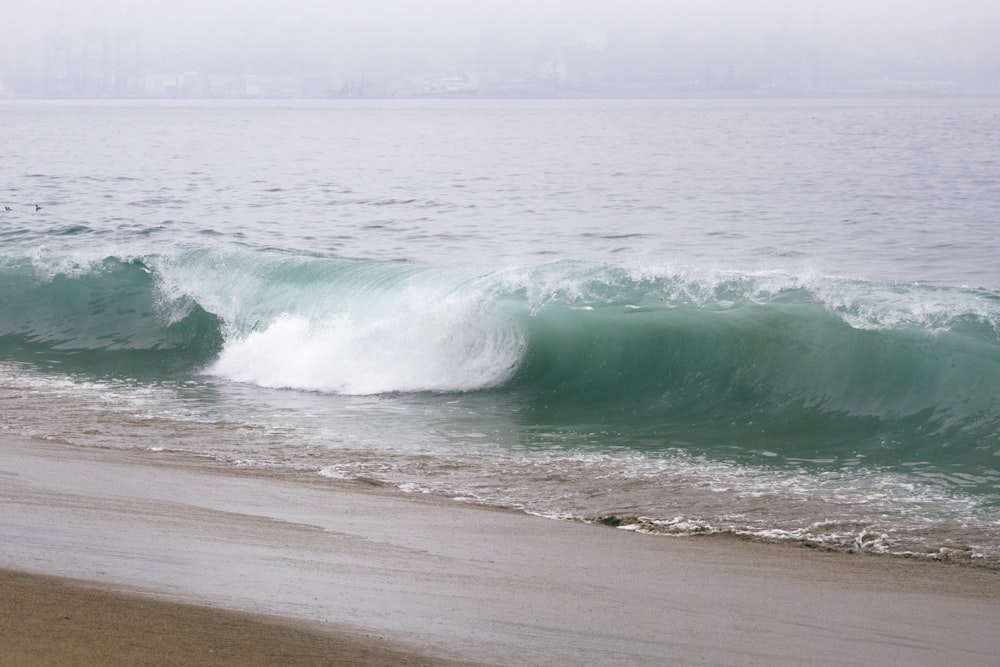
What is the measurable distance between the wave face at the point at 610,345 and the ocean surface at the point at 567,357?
1.6 inches

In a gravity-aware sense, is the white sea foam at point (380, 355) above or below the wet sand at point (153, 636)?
below

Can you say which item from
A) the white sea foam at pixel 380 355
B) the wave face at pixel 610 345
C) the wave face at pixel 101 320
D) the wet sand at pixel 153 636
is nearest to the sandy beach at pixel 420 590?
the wet sand at pixel 153 636

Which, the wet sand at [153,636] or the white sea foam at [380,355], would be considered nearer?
the wet sand at [153,636]

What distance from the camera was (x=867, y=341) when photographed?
11.0 m

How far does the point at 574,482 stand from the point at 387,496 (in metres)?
1.37

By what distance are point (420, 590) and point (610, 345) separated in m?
7.10

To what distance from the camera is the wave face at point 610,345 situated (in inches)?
381

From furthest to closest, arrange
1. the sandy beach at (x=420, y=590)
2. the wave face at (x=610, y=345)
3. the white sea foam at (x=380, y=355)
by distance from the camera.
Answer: the white sea foam at (x=380, y=355) → the wave face at (x=610, y=345) → the sandy beach at (x=420, y=590)

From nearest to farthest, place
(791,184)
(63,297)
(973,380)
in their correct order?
(973,380)
(63,297)
(791,184)

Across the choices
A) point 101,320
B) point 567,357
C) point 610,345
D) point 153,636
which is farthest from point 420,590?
point 101,320

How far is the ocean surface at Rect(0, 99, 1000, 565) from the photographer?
7574 mm

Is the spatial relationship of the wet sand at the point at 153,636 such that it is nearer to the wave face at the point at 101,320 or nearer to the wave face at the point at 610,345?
the wave face at the point at 610,345

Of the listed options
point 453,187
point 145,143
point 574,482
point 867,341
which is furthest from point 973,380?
point 145,143

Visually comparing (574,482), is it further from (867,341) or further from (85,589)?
(867,341)
